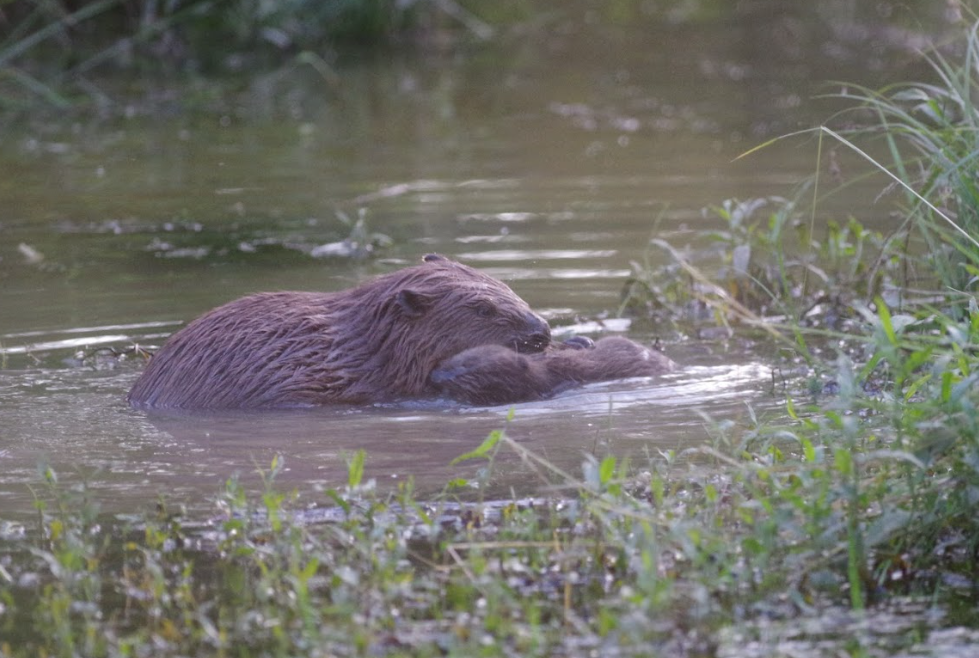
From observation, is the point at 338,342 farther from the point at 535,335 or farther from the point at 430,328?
the point at 535,335

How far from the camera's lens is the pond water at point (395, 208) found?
4824 millimetres

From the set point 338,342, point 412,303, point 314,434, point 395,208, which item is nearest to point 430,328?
point 412,303

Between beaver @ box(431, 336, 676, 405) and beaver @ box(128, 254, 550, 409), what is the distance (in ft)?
0.29

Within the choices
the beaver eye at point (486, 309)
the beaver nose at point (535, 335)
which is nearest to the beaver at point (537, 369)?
the beaver nose at point (535, 335)

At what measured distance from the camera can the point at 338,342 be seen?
5.43 meters

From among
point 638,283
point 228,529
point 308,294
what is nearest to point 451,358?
point 308,294

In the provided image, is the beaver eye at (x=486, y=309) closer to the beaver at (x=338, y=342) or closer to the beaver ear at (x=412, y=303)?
the beaver at (x=338, y=342)

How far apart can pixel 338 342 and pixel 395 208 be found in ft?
12.0

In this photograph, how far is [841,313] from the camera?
6219mm

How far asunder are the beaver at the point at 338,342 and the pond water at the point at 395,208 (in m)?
0.13

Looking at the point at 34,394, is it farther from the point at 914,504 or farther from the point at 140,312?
the point at 914,504

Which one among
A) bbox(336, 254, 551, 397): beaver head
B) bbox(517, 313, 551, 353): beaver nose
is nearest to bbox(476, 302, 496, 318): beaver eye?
bbox(336, 254, 551, 397): beaver head

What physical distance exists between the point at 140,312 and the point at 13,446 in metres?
2.07

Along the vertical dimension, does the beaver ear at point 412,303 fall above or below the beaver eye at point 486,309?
above
